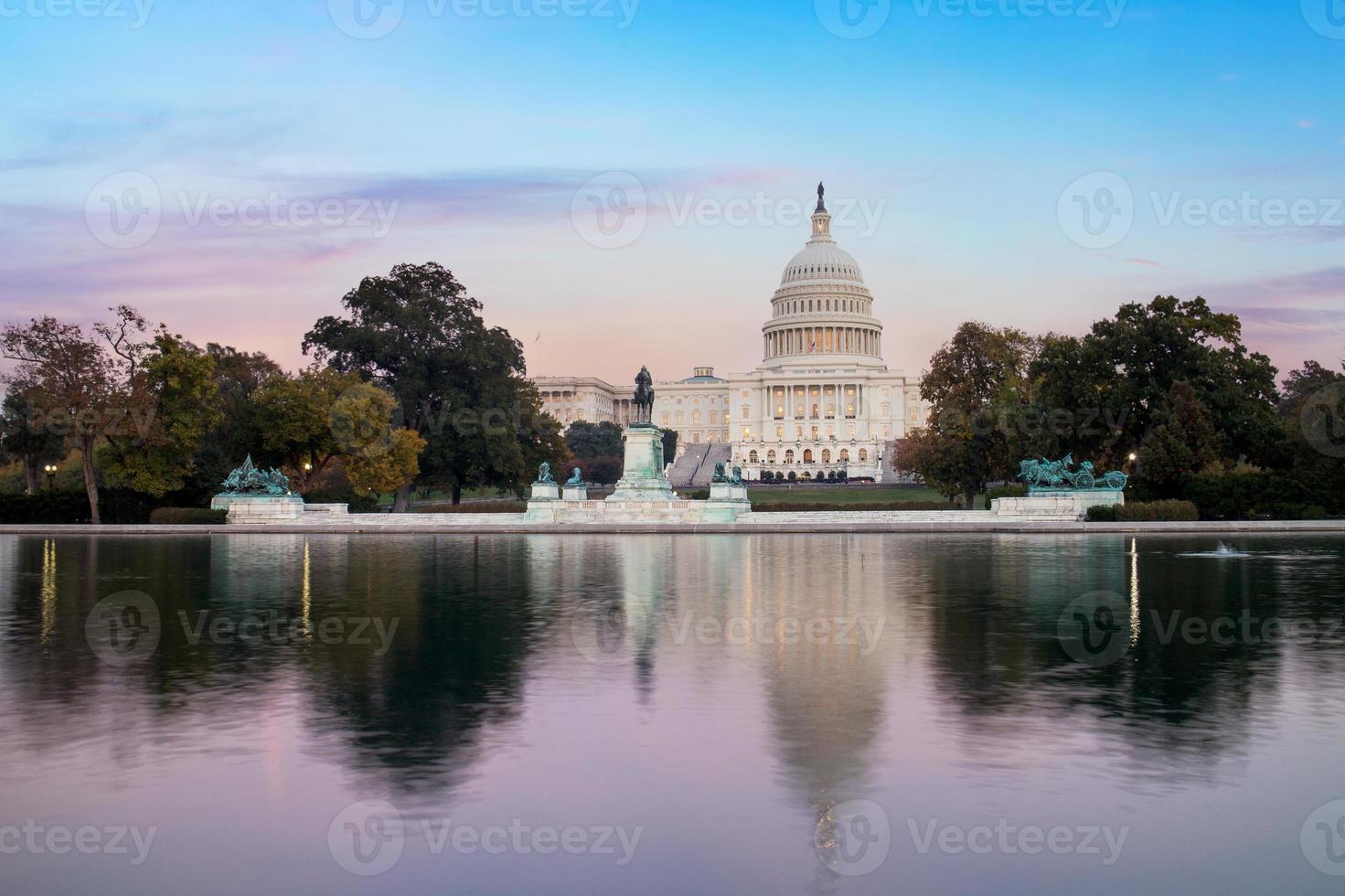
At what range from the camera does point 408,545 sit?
128ft

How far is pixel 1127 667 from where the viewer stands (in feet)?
42.7

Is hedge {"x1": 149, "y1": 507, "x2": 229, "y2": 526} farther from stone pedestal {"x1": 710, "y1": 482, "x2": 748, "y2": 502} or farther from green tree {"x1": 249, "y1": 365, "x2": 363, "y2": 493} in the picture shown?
A: stone pedestal {"x1": 710, "y1": 482, "x2": 748, "y2": 502}

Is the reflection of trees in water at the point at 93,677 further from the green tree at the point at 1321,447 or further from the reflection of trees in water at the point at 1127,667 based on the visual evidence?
the green tree at the point at 1321,447

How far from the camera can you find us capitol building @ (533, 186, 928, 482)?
570 ft

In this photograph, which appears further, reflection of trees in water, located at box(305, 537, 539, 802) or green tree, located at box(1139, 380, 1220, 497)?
green tree, located at box(1139, 380, 1220, 497)

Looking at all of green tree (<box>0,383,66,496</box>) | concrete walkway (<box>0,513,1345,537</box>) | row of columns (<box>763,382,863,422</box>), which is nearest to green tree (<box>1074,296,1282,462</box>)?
concrete walkway (<box>0,513,1345,537</box>)

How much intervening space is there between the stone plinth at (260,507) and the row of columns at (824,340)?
430 ft

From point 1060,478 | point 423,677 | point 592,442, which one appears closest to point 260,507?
point 1060,478

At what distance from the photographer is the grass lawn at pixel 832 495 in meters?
82.5

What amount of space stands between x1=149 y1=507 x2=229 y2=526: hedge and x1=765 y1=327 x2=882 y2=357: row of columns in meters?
132

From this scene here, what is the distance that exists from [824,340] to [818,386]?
7663mm

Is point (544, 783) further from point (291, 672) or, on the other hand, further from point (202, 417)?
point (202, 417)

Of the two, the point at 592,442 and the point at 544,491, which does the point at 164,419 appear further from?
the point at 592,442

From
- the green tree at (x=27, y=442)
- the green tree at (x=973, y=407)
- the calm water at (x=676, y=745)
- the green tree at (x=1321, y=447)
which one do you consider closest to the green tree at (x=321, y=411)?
the green tree at (x=27, y=442)
